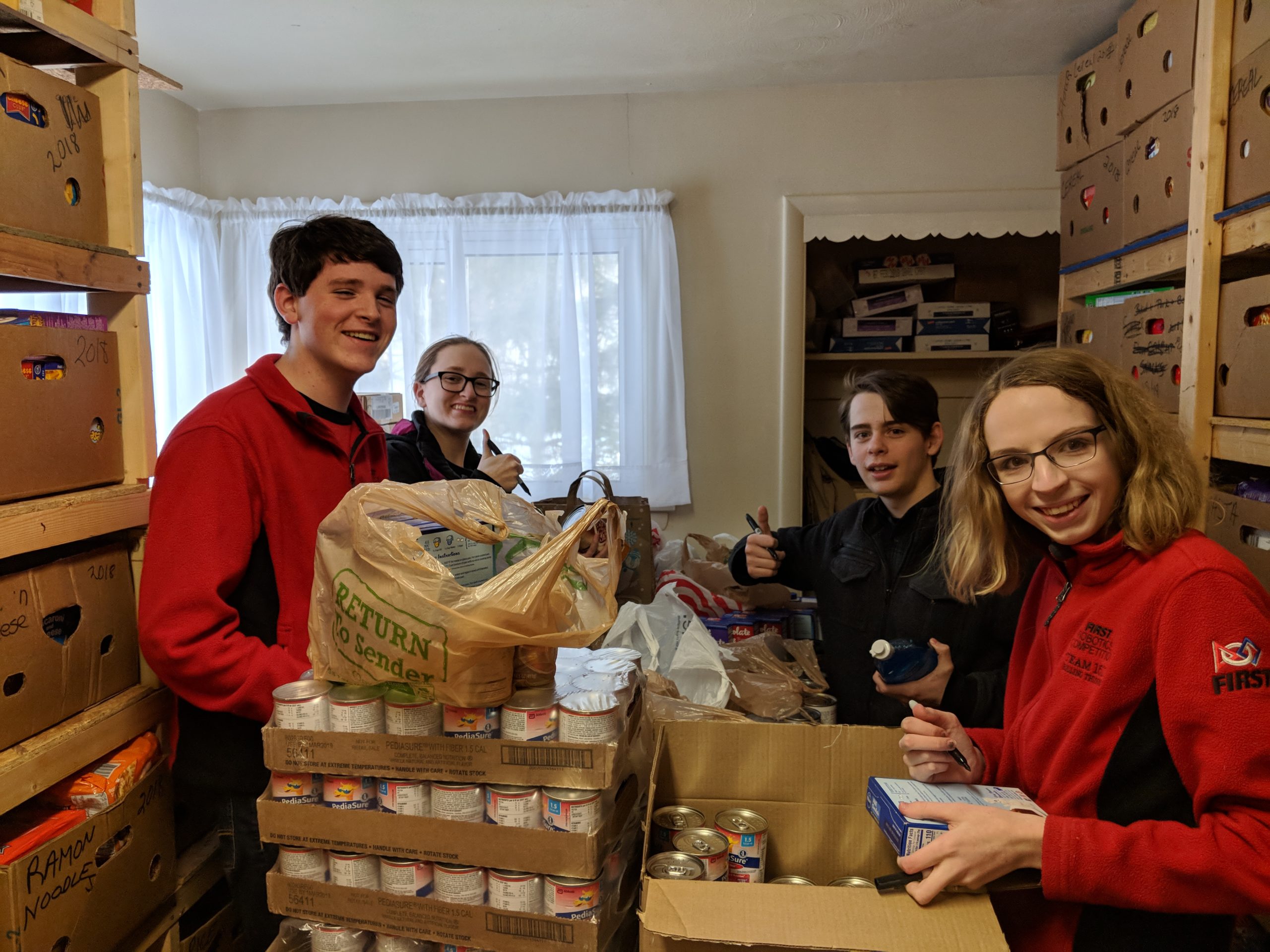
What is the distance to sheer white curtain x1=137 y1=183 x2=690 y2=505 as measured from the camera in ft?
10.7

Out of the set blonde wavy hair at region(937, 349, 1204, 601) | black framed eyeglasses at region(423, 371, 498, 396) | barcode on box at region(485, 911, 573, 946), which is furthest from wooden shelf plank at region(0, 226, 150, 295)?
blonde wavy hair at region(937, 349, 1204, 601)

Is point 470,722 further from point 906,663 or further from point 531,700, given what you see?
point 906,663

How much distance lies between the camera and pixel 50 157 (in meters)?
1.27

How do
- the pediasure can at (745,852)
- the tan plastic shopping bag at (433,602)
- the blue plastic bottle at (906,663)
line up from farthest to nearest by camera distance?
1. the blue plastic bottle at (906,663)
2. the pediasure can at (745,852)
3. the tan plastic shopping bag at (433,602)

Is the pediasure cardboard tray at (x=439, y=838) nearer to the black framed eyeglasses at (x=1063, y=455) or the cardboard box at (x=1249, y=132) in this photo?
the black framed eyeglasses at (x=1063, y=455)

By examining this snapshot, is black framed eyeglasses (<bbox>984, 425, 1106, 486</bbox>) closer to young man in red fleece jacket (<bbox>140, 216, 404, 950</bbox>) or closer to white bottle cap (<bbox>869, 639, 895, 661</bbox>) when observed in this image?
white bottle cap (<bbox>869, 639, 895, 661</bbox>)

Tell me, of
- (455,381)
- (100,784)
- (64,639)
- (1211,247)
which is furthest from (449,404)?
(1211,247)

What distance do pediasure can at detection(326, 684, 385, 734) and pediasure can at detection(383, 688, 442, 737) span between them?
2cm

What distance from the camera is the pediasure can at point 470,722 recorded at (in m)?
0.95

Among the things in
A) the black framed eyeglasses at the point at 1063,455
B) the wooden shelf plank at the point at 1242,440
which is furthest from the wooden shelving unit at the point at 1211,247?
the black framed eyeglasses at the point at 1063,455

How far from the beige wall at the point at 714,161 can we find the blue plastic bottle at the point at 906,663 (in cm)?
188

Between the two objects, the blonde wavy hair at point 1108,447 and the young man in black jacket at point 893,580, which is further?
the young man in black jacket at point 893,580

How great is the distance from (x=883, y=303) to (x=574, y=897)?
9.49 ft

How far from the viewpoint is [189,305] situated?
10.7 feet
